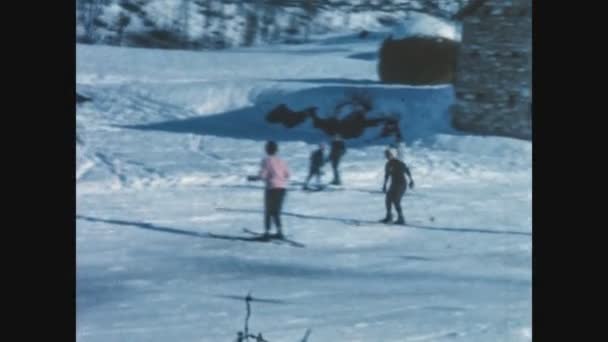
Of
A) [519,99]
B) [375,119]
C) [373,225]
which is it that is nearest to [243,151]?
[373,225]

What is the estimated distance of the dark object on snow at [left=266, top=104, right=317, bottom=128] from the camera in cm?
729

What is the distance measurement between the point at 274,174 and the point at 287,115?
2.31 meters

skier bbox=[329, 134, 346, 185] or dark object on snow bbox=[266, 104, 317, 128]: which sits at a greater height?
dark object on snow bbox=[266, 104, 317, 128]

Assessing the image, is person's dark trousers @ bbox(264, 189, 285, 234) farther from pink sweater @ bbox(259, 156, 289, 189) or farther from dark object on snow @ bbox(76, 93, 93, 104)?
dark object on snow @ bbox(76, 93, 93, 104)

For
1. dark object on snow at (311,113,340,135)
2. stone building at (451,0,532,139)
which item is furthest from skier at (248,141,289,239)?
stone building at (451,0,532,139)

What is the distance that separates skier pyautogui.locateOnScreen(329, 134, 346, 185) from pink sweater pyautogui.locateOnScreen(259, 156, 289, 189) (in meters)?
0.92

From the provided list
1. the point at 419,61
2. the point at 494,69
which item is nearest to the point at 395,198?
the point at 494,69

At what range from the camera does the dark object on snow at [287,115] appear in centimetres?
729

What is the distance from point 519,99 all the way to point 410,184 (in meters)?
3.23

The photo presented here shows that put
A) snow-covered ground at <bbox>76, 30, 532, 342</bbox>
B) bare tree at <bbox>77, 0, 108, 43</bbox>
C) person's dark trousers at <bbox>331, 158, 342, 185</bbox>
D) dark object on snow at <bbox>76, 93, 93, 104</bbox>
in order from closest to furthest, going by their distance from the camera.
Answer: snow-covered ground at <bbox>76, 30, 532, 342</bbox> → person's dark trousers at <bbox>331, 158, 342, 185</bbox> → bare tree at <bbox>77, 0, 108, 43</bbox> → dark object on snow at <bbox>76, 93, 93, 104</bbox>

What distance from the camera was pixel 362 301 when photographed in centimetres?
450

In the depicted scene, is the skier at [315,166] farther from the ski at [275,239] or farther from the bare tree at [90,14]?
the bare tree at [90,14]
